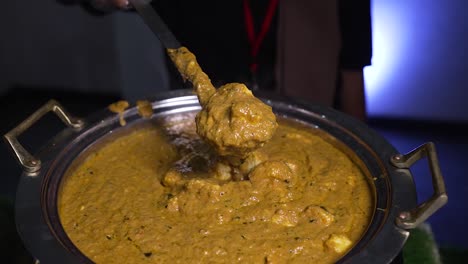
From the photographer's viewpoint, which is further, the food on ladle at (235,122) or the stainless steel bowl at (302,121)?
the food on ladle at (235,122)

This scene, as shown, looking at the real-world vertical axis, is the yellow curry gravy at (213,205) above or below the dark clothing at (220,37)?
below

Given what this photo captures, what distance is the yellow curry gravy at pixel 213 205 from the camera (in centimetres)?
146

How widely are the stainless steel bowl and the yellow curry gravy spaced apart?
0.16ft

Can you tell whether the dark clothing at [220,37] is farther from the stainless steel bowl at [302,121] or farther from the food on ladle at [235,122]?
the food on ladle at [235,122]

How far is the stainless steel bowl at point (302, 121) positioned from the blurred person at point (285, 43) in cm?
51

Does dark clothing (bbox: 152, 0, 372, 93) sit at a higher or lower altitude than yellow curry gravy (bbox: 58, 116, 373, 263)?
higher

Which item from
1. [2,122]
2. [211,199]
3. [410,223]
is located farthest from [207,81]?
[2,122]

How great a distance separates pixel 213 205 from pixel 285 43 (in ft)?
3.62

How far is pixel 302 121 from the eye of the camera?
1.95m

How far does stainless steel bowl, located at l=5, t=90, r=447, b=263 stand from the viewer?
1.38 metres

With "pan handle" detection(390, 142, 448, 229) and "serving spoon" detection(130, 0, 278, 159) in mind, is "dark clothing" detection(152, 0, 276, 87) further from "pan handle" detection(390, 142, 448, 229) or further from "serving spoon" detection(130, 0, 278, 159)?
"pan handle" detection(390, 142, 448, 229)

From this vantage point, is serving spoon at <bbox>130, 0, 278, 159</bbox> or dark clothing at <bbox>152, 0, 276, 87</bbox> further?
dark clothing at <bbox>152, 0, 276, 87</bbox>

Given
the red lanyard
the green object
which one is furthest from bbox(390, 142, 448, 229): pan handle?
the red lanyard

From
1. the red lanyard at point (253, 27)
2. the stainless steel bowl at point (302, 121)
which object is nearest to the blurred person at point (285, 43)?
the red lanyard at point (253, 27)
